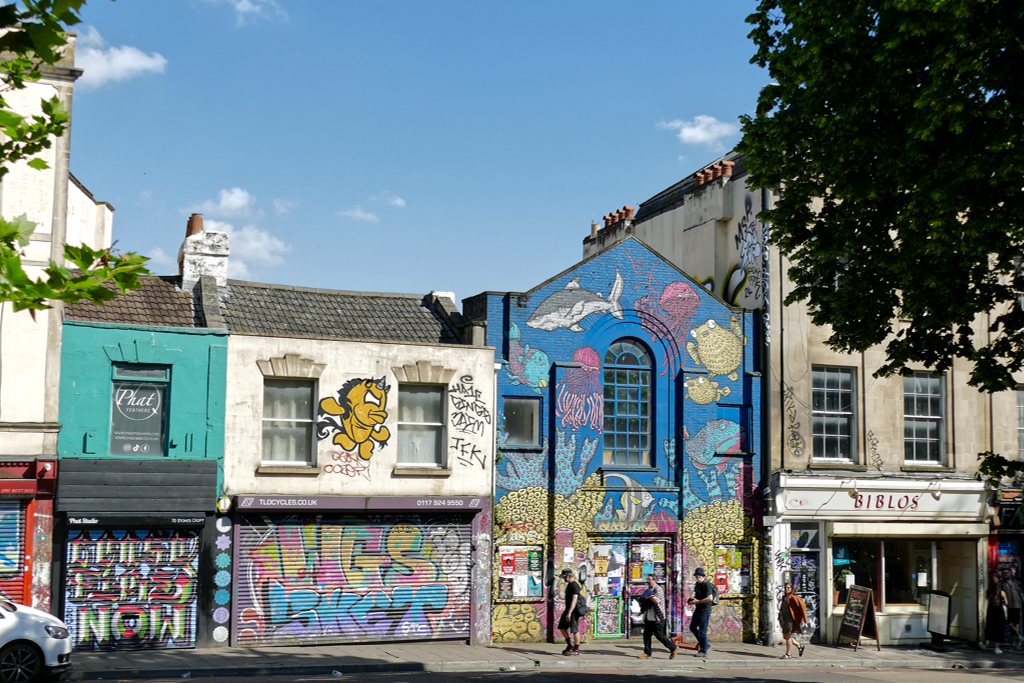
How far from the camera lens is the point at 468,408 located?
→ 21.4 m

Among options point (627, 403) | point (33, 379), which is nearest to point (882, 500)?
point (627, 403)

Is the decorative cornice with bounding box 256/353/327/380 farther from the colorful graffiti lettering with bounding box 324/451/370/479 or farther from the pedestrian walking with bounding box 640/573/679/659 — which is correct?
the pedestrian walking with bounding box 640/573/679/659

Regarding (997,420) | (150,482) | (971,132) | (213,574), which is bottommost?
(213,574)

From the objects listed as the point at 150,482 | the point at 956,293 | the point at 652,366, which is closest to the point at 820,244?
the point at 956,293

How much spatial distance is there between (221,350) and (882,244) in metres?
11.6

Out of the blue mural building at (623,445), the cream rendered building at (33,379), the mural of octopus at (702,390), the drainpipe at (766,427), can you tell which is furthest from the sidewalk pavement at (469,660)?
the mural of octopus at (702,390)

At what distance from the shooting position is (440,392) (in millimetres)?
21516

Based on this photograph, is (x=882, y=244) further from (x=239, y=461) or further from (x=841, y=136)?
(x=239, y=461)

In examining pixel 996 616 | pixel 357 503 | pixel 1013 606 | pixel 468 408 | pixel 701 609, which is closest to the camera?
pixel 357 503

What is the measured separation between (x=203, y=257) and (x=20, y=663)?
9.53 meters

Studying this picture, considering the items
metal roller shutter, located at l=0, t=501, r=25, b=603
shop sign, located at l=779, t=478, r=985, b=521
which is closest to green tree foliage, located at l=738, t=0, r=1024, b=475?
shop sign, located at l=779, t=478, r=985, b=521

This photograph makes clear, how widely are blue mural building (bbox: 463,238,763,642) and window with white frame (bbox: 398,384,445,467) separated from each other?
1.29 metres

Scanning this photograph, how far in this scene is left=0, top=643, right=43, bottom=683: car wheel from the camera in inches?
569

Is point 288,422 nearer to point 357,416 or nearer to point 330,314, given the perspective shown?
point 357,416
